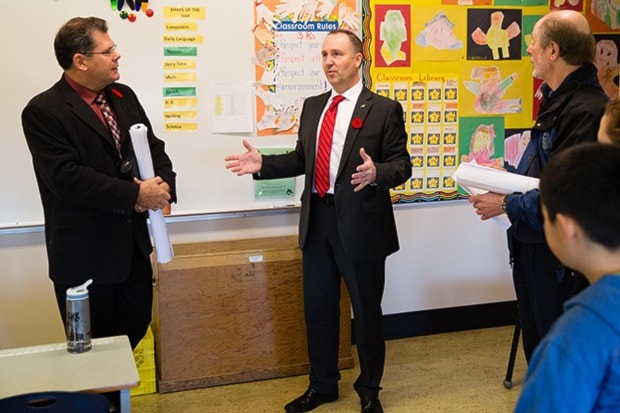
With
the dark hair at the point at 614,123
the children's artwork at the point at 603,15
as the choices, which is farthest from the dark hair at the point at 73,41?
the children's artwork at the point at 603,15

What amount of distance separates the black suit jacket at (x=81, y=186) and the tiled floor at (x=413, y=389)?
2.91 feet

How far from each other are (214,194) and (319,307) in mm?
841

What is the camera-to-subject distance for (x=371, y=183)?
294 cm

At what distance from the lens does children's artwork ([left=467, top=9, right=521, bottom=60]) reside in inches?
157

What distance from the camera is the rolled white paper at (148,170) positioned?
2.73 metres

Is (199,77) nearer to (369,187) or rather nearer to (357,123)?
(357,123)

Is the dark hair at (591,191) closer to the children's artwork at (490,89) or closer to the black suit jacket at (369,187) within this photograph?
the black suit jacket at (369,187)

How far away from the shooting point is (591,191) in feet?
4.28

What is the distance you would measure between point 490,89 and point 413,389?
5.72 feet

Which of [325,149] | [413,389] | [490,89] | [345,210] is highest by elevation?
[490,89]

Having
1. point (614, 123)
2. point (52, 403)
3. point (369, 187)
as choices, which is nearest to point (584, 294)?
point (614, 123)

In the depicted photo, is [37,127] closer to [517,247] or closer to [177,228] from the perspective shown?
[177,228]

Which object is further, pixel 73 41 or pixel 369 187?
pixel 369 187

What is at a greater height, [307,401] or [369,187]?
[369,187]
